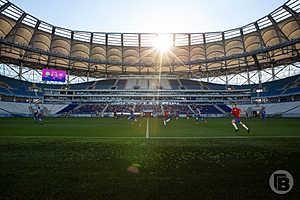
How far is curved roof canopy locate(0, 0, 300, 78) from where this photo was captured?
36312 millimetres

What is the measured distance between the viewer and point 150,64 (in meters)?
48.8

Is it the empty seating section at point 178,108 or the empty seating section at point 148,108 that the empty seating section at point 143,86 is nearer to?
the empty seating section at point 148,108

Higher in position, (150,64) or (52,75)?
(150,64)

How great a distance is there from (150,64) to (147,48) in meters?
7.07

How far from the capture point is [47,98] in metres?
47.2

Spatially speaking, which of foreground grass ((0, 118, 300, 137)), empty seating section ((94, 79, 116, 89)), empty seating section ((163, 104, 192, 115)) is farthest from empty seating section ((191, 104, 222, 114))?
empty seating section ((94, 79, 116, 89))

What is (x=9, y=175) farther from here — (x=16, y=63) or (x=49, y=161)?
(x=16, y=63)

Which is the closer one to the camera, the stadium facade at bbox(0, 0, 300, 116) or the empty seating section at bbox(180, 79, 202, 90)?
the stadium facade at bbox(0, 0, 300, 116)

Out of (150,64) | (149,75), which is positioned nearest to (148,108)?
(150,64)

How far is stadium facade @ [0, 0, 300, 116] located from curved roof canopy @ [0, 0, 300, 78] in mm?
198

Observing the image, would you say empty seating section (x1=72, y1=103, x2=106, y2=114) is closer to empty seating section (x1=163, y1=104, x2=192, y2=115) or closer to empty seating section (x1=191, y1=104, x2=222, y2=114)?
empty seating section (x1=163, y1=104, x2=192, y2=115)

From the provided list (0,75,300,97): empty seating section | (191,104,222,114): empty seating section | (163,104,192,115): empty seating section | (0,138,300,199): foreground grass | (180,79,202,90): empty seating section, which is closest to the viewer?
(0,138,300,199): foreground grass

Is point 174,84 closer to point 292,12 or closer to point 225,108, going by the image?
point 225,108

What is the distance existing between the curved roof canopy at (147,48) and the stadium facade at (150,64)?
0.20 meters
